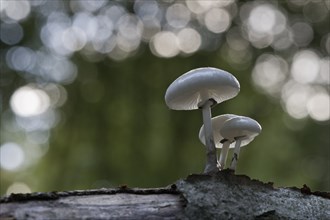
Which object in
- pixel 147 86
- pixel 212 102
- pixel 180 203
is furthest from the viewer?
pixel 147 86

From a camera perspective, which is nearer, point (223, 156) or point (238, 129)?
point (238, 129)

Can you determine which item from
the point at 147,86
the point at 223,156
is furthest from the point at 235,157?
the point at 147,86

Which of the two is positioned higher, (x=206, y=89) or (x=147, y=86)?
(x=147, y=86)

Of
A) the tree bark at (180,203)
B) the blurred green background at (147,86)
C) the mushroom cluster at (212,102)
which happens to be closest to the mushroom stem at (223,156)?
the mushroom cluster at (212,102)

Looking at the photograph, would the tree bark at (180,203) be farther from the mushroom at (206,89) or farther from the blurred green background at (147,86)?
the blurred green background at (147,86)

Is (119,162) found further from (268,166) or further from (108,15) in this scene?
(108,15)

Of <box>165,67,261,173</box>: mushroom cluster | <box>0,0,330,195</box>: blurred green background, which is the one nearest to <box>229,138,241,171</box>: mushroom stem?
<box>165,67,261,173</box>: mushroom cluster

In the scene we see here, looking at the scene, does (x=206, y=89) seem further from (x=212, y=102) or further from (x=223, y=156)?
(x=223, y=156)
